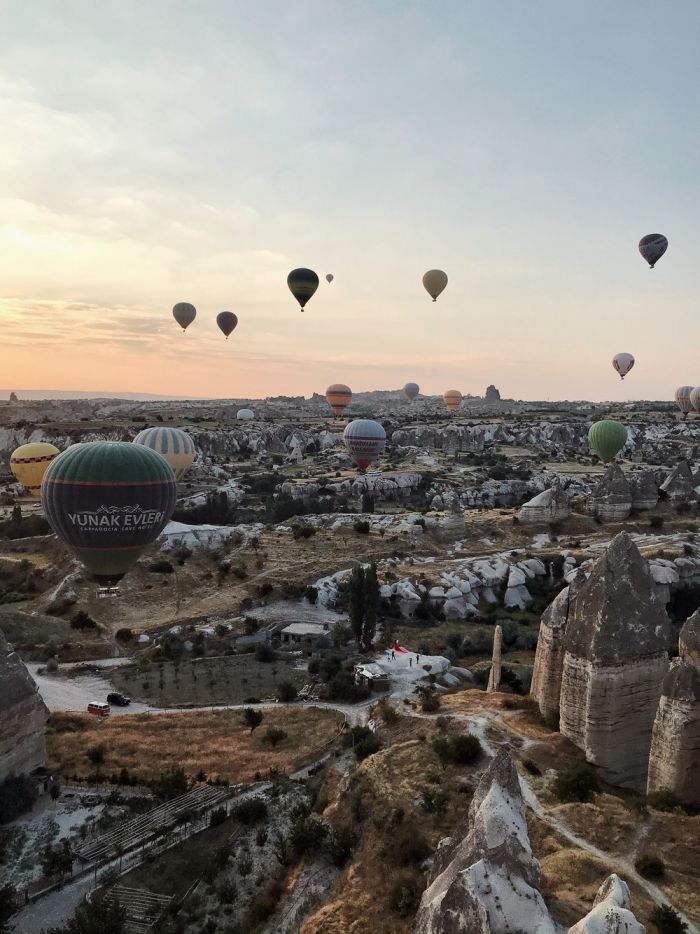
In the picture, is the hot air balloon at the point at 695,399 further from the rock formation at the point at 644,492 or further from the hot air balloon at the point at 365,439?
the hot air balloon at the point at 365,439

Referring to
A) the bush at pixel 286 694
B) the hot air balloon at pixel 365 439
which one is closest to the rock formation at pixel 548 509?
the hot air balloon at pixel 365 439

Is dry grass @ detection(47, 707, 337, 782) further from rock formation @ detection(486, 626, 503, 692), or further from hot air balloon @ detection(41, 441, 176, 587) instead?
hot air balloon @ detection(41, 441, 176, 587)

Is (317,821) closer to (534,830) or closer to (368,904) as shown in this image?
(368,904)

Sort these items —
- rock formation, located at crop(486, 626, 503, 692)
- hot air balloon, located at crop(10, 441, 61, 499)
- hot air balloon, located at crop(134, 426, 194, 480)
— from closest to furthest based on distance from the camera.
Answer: rock formation, located at crop(486, 626, 503, 692) → hot air balloon, located at crop(134, 426, 194, 480) → hot air balloon, located at crop(10, 441, 61, 499)

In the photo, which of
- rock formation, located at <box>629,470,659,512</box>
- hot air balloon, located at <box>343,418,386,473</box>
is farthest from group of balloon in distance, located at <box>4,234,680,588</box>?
rock formation, located at <box>629,470,659,512</box>

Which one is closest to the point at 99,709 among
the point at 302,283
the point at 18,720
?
the point at 18,720

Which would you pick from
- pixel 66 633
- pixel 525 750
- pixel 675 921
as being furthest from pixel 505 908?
pixel 66 633
